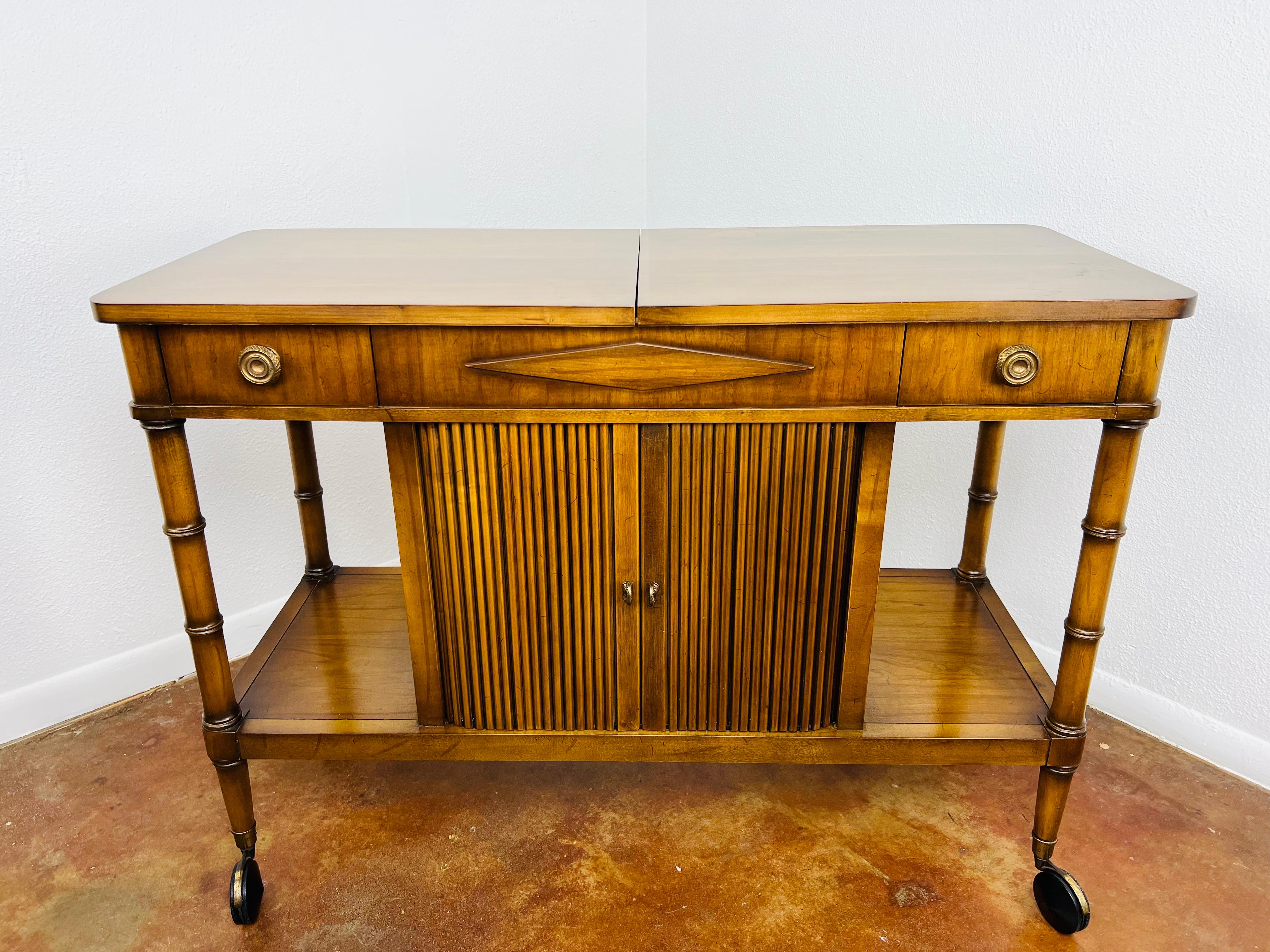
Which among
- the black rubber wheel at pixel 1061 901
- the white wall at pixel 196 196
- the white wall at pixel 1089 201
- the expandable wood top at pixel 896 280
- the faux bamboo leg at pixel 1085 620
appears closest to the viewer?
the expandable wood top at pixel 896 280

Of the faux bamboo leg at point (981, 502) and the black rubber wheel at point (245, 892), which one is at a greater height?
the faux bamboo leg at point (981, 502)

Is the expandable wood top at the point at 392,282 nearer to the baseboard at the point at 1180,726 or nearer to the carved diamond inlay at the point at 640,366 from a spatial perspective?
the carved diamond inlay at the point at 640,366

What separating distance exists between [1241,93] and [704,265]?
991mm

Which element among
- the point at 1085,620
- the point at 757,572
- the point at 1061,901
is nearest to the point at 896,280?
the point at 757,572

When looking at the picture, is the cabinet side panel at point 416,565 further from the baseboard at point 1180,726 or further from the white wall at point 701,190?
the baseboard at point 1180,726

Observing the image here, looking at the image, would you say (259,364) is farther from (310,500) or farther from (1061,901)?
(1061,901)

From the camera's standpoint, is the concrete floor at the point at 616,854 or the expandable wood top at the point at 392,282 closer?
the expandable wood top at the point at 392,282

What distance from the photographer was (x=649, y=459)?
1379 millimetres

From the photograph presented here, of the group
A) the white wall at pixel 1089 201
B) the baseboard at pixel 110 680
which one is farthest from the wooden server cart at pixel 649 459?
the baseboard at pixel 110 680

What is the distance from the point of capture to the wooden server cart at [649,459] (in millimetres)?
1277

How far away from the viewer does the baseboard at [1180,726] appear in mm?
1854

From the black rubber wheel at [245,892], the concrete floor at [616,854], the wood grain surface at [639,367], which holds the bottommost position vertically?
the concrete floor at [616,854]

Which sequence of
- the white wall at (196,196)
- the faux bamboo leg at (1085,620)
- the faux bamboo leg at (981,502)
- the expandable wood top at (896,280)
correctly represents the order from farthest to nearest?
1. the faux bamboo leg at (981,502)
2. the white wall at (196,196)
3. the faux bamboo leg at (1085,620)
4. the expandable wood top at (896,280)

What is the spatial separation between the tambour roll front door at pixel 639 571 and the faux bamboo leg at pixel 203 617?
344mm
